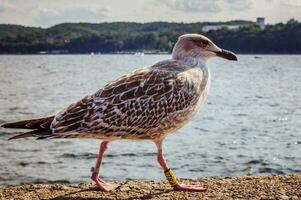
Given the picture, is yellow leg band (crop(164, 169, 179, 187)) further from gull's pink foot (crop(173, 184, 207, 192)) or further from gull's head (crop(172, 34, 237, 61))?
gull's head (crop(172, 34, 237, 61))

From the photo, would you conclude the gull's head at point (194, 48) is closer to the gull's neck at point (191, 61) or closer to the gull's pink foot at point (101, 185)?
the gull's neck at point (191, 61)

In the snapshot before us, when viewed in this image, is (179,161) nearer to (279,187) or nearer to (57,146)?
(57,146)

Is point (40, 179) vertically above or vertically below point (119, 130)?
below

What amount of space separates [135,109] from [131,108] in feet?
0.17

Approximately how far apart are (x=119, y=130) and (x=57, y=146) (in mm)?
13265

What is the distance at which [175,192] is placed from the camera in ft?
26.3

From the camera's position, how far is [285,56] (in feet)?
552

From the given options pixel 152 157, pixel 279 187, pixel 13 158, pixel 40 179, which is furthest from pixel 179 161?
pixel 279 187

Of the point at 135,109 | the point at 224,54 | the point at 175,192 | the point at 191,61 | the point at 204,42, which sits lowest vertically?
the point at 175,192

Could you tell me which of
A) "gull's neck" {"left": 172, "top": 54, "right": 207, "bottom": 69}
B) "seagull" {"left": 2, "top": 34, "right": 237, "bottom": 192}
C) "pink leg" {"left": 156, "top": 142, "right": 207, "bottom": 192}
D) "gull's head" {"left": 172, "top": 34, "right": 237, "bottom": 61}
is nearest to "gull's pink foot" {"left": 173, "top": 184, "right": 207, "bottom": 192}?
"pink leg" {"left": 156, "top": 142, "right": 207, "bottom": 192}

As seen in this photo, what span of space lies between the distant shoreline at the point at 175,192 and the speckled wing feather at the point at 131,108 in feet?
2.82

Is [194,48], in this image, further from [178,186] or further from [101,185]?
[101,185]

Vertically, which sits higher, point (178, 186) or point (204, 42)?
point (204, 42)

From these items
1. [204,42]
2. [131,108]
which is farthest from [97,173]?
[204,42]
